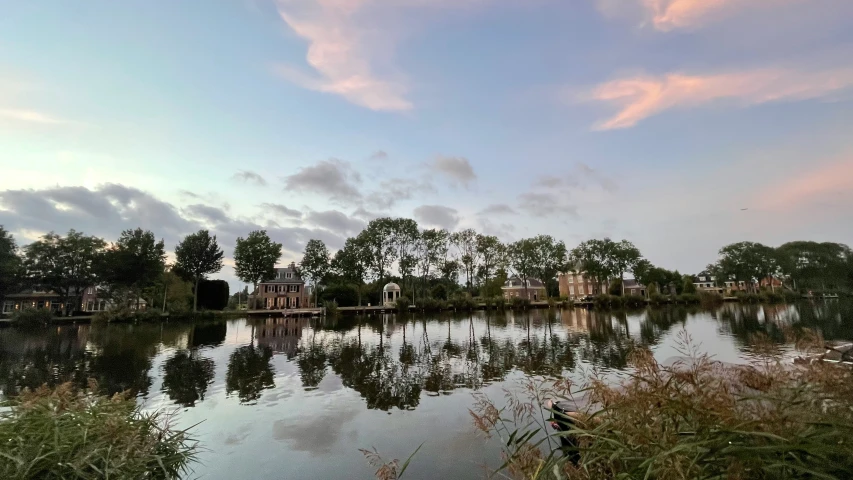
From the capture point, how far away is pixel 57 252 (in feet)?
165

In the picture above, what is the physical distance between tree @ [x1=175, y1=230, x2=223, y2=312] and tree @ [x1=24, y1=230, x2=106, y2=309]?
9405 mm

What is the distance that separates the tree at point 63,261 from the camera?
49.7 metres

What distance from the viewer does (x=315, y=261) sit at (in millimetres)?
74312

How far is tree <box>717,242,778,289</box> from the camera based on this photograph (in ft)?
266

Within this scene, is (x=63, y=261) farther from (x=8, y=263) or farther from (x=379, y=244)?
(x=379, y=244)

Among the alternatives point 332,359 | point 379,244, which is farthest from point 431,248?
point 332,359

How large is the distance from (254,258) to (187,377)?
5708cm

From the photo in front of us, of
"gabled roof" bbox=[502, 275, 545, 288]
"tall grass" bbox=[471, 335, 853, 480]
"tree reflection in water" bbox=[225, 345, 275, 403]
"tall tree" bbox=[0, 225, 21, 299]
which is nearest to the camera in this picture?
"tall grass" bbox=[471, 335, 853, 480]

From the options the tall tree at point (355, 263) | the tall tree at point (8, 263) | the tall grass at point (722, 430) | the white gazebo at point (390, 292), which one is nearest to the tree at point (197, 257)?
the tall tree at point (8, 263)

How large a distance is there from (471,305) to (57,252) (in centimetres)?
5603

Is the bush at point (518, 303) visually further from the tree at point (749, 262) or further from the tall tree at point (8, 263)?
the tall tree at point (8, 263)

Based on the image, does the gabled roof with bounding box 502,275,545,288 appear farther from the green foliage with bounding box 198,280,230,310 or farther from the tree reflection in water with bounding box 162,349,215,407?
the tree reflection in water with bounding box 162,349,215,407

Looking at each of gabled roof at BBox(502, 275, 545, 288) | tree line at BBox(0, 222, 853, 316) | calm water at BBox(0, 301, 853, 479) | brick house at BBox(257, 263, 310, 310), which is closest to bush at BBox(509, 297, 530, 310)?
tree line at BBox(0, 222, 853, 316)

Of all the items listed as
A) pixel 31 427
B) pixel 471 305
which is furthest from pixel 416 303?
pixel 31 427
